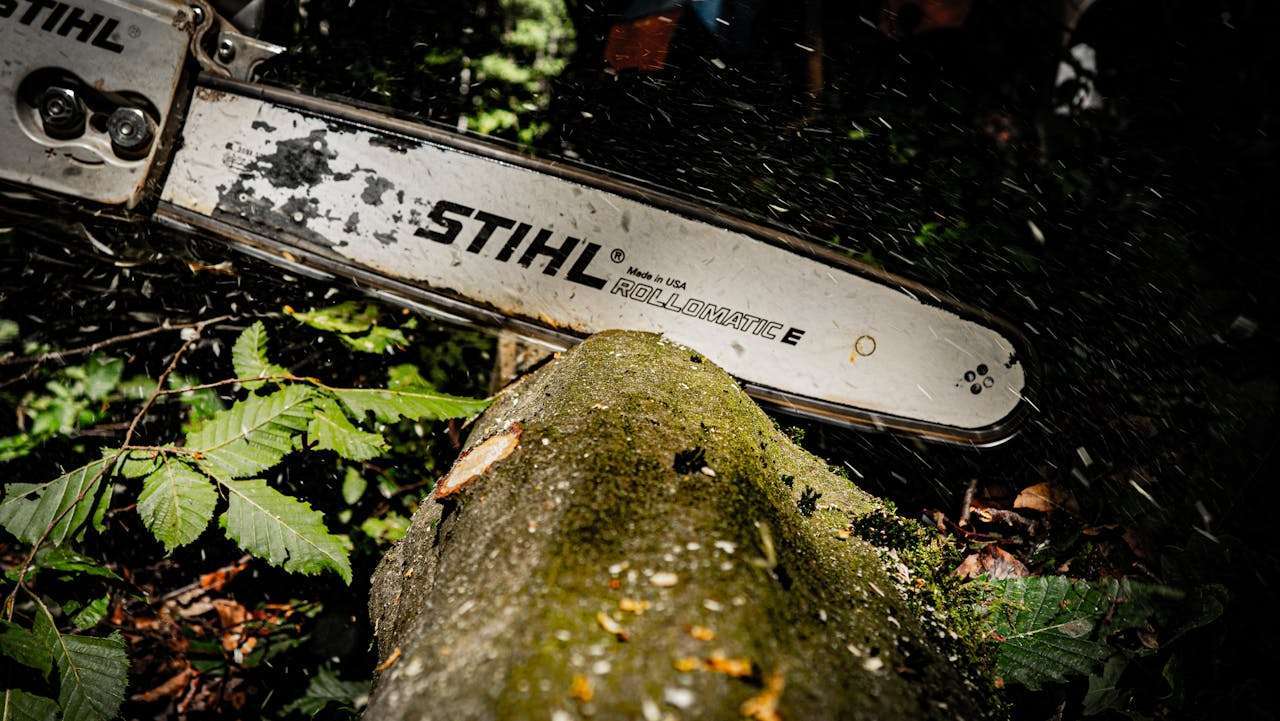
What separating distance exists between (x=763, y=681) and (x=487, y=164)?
5.38ft

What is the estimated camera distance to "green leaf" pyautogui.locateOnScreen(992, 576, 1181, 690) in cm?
123

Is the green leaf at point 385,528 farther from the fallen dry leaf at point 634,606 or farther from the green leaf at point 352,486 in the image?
the fallen dry leaf at point 634,606

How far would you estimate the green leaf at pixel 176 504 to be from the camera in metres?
1.21

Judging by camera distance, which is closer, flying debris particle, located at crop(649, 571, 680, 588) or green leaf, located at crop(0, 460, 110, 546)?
flying debris particle, located at crop(649, 571, 680, 588)

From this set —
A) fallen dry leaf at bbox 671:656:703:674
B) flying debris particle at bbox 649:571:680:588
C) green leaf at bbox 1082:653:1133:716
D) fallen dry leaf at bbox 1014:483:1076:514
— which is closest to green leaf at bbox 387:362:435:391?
flying debris particle at bbox 649:571:680:588

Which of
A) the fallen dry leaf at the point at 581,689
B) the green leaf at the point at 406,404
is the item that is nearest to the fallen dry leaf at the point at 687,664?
the fallen dry leaf at the point at 581,689

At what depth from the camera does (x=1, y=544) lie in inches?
87.1

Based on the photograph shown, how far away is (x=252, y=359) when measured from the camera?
1.57 meters

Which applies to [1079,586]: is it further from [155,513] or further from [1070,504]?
[155,513]

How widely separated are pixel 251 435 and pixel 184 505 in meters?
0.21

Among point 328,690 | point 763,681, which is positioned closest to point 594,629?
point 763,681

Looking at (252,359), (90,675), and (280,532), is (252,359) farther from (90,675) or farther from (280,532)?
(90,675)

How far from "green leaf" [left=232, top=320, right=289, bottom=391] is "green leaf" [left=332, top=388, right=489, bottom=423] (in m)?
0.21

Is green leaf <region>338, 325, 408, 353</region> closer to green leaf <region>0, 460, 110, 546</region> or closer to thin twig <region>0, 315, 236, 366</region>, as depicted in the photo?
thin twig <region>0, 315, 236, 366</region>
